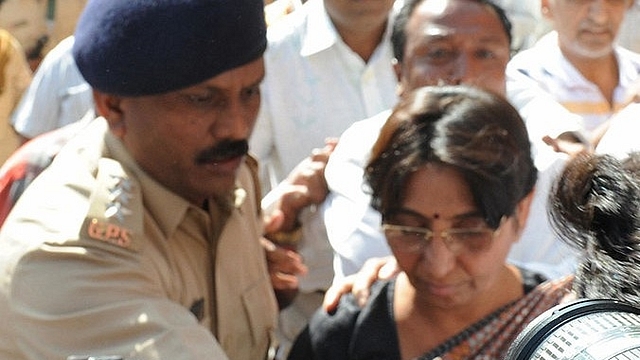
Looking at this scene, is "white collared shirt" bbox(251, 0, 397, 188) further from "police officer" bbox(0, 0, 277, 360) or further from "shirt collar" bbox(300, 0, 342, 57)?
"police officer" bbox(0, 0, 277, 360)

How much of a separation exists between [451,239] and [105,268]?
0.60 meters

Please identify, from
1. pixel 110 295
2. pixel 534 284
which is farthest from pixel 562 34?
pixel 110 295

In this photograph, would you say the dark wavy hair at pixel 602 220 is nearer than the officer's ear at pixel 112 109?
Yes

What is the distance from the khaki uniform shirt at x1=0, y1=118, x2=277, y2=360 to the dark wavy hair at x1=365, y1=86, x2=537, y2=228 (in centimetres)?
35

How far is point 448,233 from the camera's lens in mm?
2248

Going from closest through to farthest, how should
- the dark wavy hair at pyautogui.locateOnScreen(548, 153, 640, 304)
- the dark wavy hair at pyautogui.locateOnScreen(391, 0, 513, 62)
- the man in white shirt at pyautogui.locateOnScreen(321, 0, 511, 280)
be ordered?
1. the dark wavy hair at pyautogui.locateOnScreen(548, 153, 640, 304)
2. the man in white shirt at pyautogui.locateOnScreen(321, 0, 511, 280)
3. the dark wavy hair at pyautogui.locateOnScreen(391, 0, 513, 62)

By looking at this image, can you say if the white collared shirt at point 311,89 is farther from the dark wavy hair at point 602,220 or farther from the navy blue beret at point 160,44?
the dark wavy hair at point 602,220

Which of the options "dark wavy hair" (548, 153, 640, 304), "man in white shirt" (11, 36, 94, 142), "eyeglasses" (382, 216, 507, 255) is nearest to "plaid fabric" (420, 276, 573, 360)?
"eyeglasses" (382, 216, 507, 255)

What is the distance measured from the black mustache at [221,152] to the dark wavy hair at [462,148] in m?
0.25

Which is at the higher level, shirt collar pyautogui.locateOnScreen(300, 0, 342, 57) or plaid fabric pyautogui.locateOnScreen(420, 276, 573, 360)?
plaid fabric pyautogui.locateOnScreen(420, 276, 573, 360)

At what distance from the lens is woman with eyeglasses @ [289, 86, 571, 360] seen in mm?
2246

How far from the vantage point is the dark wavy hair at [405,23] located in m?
3.04

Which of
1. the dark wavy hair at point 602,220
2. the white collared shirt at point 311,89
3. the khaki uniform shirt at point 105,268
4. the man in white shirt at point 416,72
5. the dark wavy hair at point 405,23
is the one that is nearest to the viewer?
the dark wavy hair at point 602,220

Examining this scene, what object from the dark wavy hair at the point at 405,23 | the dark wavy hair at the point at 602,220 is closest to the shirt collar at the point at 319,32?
the dark wavy hair at the point at 405,23
